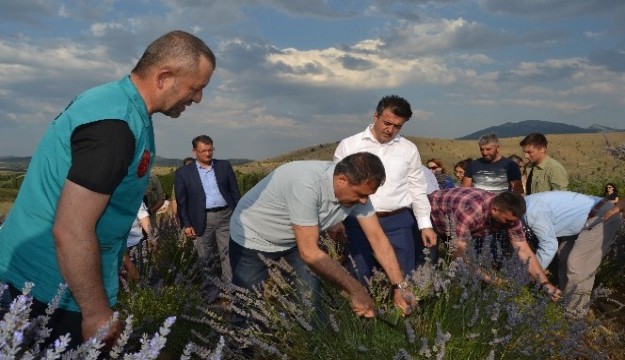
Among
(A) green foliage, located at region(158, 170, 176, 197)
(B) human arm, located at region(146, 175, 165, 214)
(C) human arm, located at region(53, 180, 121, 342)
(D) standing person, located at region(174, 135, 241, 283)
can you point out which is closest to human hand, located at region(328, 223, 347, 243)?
(D) standing person, located at region(174, 135, 241, 283)

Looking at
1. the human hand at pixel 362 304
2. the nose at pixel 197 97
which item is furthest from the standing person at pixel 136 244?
the nose at pixel 197 97

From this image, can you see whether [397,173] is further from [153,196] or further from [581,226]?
[153,196]

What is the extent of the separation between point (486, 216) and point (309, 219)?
2.15m

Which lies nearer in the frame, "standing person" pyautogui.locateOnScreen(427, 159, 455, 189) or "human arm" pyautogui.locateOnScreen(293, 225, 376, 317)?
"human arm" pyautogui.locateOnScreen(293, 225, 376, 317)

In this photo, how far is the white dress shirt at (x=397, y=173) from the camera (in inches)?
195

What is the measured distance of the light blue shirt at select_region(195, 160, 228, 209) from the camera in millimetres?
6746

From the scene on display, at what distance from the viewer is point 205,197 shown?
22.0ft

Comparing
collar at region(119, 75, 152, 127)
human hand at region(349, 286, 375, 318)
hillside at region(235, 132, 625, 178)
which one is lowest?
hillside at region(235, 132, 625, 178)

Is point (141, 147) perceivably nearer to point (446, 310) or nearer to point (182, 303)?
point (446, 310)

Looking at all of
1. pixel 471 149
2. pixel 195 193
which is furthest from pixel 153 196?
pixel 471 149

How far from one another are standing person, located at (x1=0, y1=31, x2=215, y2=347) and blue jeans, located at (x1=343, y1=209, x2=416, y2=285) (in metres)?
2.74

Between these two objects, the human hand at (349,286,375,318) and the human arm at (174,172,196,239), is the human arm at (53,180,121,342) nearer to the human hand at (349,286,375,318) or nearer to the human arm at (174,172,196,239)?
the human hand at (349,286,375,318)

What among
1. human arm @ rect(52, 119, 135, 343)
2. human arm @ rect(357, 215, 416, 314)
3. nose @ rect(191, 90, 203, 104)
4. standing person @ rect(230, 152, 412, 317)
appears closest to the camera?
human arm @ rect(52, 119, 135, 343)

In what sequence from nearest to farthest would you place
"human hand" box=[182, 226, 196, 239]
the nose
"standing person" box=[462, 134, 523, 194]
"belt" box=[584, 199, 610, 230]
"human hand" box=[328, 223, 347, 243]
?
1. the nose
2. "human hand" box=[328, 223, 347, 243]
3. "belt" box=[584, 199, 610, 230]
4. "human hand" box=[182, 226, 196, 239]
5. "standing person" box=[462, 134, 523, 194]
